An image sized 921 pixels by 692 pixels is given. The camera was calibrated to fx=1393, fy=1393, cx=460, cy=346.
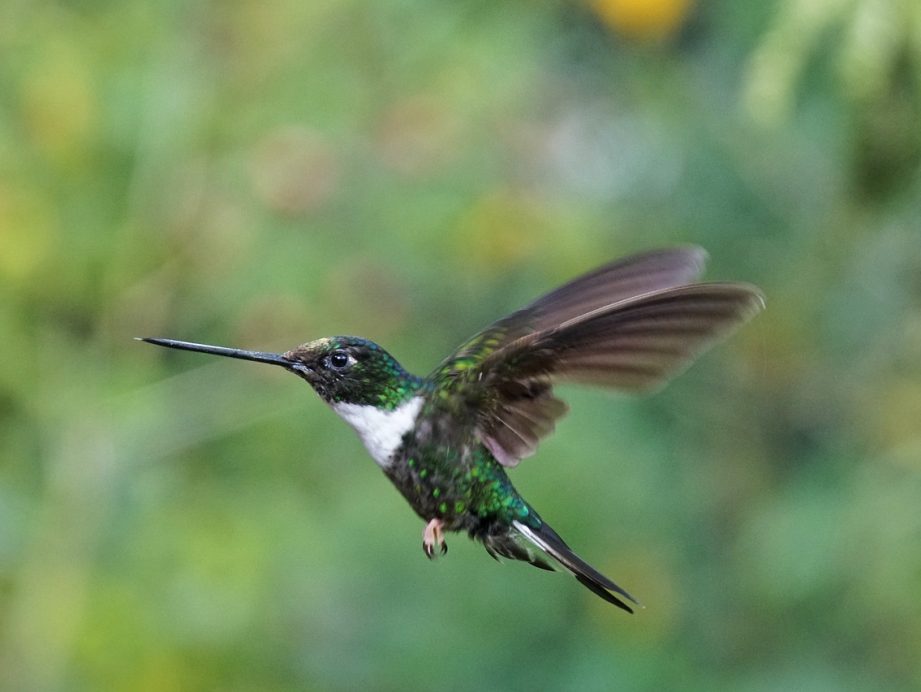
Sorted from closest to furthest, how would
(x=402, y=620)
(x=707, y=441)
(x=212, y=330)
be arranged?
1. (x=212, y=330)
2. (x=402, y=620)
3. (x=707, y=441)

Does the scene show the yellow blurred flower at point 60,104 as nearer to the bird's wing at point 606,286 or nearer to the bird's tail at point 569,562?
the bird's wing at point 606,286

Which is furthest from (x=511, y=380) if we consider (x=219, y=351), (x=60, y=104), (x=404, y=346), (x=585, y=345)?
(x=60, y=104)

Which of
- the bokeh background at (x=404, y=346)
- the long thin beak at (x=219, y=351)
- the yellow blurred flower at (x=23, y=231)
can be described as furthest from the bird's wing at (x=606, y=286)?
the yellow blurred flower at (x=23, y=231)

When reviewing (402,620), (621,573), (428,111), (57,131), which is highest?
(428,111)

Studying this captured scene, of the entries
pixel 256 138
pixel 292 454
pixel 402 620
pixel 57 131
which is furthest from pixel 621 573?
pixel 57 131

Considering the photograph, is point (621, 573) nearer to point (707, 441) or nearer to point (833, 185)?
point (707, 441)

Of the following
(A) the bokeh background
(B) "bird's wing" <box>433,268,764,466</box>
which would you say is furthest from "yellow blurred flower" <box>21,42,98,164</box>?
(B) "bird's wing" <box>433,268,764,466</box>

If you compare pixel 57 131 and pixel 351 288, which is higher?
pixel 57 131

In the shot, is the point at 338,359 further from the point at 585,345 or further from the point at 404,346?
the point at 404,346
